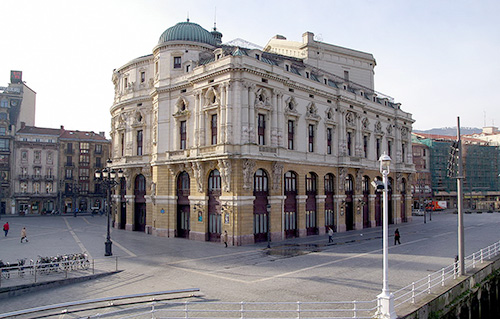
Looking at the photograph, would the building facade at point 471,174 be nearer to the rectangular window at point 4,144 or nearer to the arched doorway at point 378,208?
the arched doorway at point 378,208

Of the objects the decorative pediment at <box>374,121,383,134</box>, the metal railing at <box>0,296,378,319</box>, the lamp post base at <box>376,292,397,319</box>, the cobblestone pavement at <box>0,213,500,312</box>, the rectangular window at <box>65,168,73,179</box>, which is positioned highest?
the decorative pediment at <box>374,121,383,134</box>

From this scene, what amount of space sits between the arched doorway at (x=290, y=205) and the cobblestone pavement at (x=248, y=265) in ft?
5.60

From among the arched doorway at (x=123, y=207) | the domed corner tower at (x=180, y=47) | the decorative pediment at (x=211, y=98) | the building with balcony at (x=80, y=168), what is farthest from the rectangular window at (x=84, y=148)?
the decorative pediment at (x=211, y=98)

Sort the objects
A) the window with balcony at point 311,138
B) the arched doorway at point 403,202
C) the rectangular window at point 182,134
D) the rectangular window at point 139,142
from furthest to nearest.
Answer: the arched doorway at point 403,202 → the rectangular window at point 139,142 → the window with balcony at point 311,138 → the rectangular window at point 182,134

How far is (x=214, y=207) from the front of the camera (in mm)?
36469

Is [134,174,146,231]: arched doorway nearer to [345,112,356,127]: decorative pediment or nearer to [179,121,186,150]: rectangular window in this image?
[179,121,186,150]: rectangular window

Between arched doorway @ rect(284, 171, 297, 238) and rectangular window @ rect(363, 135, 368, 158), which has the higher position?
rectangular window @ rect(363, 135, 368, 158)

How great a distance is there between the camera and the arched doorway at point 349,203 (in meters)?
47.7

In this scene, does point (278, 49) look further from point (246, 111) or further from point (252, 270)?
point (252, 270)

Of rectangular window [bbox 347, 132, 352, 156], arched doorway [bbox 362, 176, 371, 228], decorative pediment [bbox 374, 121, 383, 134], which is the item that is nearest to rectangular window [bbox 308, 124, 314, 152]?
rectangular window [bbox 347, 132, 352, 156]

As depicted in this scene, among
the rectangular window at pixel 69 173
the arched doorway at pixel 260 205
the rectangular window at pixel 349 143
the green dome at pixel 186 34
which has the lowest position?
the arched doorway at pixel 260 205

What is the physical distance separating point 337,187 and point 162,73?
24.0 meters

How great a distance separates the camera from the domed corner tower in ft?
137

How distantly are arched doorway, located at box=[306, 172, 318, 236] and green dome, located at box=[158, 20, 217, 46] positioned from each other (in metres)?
18.8
